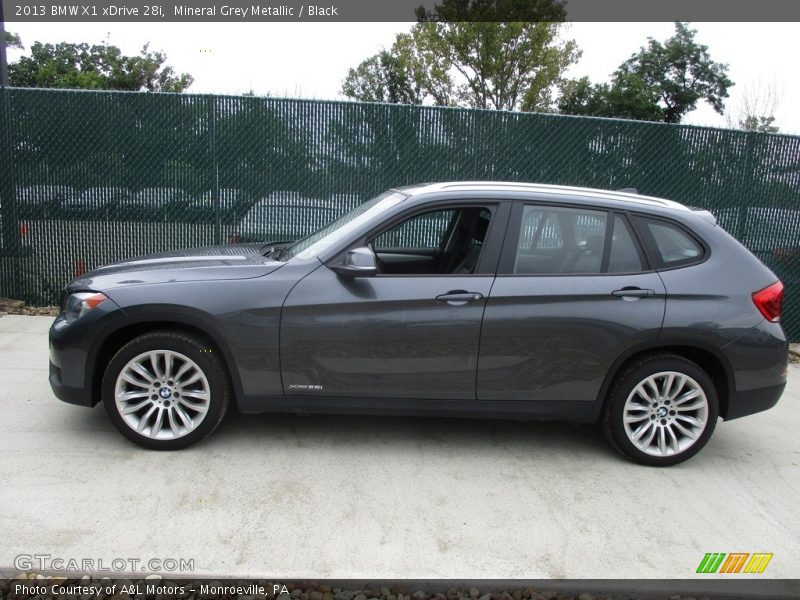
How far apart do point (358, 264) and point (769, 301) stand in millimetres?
2580

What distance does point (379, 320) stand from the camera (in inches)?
163

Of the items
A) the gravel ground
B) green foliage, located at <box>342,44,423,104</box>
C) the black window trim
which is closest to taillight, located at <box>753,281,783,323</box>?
the black window trim

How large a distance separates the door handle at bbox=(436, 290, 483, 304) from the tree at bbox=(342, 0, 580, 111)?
87.6ft

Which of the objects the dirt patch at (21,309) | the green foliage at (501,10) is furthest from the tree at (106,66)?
the dirt patch at (21,309)

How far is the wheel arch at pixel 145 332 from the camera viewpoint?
411 centimetres

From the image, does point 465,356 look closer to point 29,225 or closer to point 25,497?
point 25,497

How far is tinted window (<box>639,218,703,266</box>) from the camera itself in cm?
436

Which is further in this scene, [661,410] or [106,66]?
[106,66]

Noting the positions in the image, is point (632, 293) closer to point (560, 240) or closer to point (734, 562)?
point (560, 240)

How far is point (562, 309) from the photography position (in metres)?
4.20

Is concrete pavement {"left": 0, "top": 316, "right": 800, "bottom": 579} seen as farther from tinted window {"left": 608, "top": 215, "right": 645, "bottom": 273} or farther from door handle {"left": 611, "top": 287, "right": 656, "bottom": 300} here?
tinted window {"left": 608, "top": 215, "right": 645, "bottom": 273}

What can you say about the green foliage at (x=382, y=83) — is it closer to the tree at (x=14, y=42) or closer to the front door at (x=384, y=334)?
the tree at (x=14, y=42)

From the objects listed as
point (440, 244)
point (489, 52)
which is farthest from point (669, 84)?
point (440, 244)

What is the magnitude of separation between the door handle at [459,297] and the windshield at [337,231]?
70cm
